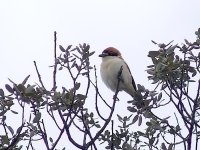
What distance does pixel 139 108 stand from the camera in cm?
483

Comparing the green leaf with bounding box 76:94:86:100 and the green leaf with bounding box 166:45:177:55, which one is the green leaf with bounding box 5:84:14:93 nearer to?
the green leaf with bounding box 76:94:86:100

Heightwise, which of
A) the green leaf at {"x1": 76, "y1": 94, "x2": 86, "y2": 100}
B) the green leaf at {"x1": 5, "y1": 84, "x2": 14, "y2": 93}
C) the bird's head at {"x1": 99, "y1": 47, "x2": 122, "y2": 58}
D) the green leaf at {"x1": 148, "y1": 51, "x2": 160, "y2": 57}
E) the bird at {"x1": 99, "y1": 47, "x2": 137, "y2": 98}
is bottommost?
the green leaf at {"x1": 5, "y1": 84, "x2": 14, "y2": 93}

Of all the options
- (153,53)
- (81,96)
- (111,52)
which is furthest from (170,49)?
(111,52)

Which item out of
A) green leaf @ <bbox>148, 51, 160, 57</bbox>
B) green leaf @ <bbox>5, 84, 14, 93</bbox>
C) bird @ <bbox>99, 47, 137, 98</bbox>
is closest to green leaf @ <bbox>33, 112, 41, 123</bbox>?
green leaf @ <bbox>5, 84, 14, 93</bbox>

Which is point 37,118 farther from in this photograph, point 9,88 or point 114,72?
point 114,72

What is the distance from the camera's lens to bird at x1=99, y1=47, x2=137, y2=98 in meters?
7.77

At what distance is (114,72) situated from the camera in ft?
25.4

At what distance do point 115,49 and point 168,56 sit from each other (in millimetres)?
3672

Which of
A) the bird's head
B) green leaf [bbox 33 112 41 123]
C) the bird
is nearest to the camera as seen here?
green leaf [bbox 33 112 41 123]

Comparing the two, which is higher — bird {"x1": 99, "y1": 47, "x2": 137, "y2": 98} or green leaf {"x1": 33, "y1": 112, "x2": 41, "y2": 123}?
bird {"x1": 99, "y1": 47, "x2": 137, "y2": 98}

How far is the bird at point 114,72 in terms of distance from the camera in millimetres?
7766

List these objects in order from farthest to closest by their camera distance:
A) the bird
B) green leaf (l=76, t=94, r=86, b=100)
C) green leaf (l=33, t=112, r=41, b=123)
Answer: the bird, green leaf (l=76, t=94, r=86, b=100), green leaf (l=33, t=112, r=41, b=123)

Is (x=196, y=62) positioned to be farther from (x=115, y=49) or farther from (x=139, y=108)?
(x=115, y=49)

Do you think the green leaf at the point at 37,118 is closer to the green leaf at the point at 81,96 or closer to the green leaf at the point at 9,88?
the green leaf at the point at 9,88
